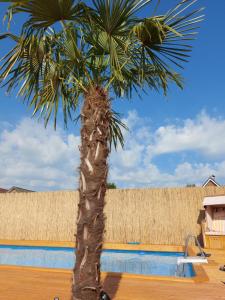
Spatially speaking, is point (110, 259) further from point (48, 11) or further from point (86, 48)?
point (48, 11)

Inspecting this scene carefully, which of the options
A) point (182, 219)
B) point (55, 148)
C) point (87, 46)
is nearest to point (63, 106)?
point (87, 46)

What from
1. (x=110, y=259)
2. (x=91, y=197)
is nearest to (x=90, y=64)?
(x=91, y=197)

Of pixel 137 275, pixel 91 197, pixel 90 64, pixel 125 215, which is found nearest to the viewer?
pixel 91 197

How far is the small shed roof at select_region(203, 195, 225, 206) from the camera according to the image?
1299cm

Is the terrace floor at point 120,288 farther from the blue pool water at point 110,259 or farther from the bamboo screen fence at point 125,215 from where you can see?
the bamboo screen fence at point 125,215

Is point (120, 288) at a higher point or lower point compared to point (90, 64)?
lower

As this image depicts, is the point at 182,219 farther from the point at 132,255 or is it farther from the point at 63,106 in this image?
the point at 63,106

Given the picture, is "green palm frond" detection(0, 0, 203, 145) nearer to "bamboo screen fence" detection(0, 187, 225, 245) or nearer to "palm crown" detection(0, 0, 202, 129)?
"palm crown" detection(0, 0, 202, 129)

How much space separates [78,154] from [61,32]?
2.08 meters

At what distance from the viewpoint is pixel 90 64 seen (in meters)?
4.73

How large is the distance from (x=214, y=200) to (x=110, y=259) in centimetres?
468

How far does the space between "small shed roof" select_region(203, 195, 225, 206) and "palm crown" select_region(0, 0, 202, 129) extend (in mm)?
8906

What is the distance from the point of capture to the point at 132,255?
42.8 feet

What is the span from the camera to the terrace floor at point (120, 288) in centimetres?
528
